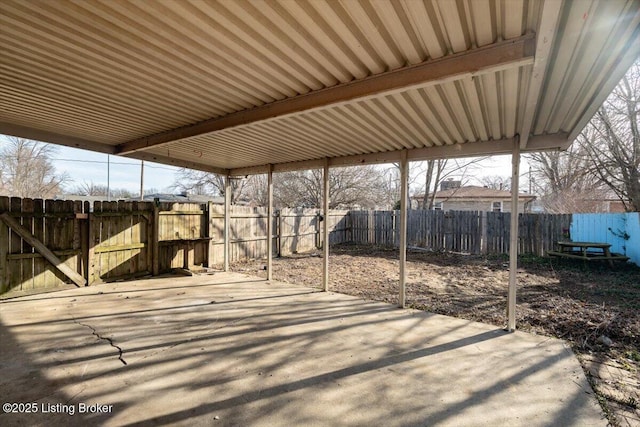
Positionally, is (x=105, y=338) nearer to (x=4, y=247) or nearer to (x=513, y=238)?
(x=4, y=247)

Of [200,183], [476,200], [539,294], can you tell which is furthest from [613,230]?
[200,183]

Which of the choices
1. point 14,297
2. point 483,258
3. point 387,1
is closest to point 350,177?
point 483,258

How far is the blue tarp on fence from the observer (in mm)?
6969

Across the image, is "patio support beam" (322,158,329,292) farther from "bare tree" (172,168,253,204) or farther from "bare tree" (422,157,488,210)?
"bare tree" (172,168,253,204)

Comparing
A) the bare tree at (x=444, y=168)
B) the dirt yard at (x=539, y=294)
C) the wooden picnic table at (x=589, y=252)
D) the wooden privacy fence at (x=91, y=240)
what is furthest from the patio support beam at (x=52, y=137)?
the bare tree at (x=444, y=168)

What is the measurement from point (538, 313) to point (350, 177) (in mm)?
12868

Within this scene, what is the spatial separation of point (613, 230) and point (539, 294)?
4512 mm

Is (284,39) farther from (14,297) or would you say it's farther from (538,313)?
(14,297)

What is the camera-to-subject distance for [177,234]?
6707 millimetres

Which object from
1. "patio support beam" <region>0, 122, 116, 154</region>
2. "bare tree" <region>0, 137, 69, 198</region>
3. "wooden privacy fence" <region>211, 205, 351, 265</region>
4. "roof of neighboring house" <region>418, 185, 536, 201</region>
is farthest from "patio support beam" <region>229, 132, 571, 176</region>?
"bare tree" <region>0, 137, 69, 198</region>

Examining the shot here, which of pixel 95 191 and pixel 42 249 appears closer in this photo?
pixel 42 249

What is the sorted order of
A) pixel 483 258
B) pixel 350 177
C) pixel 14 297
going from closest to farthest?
pixel 14 297 < pixel 483 258 < pixel 350 177

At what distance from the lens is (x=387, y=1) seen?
155cm

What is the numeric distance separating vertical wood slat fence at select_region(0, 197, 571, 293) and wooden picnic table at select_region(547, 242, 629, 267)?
84 cm
